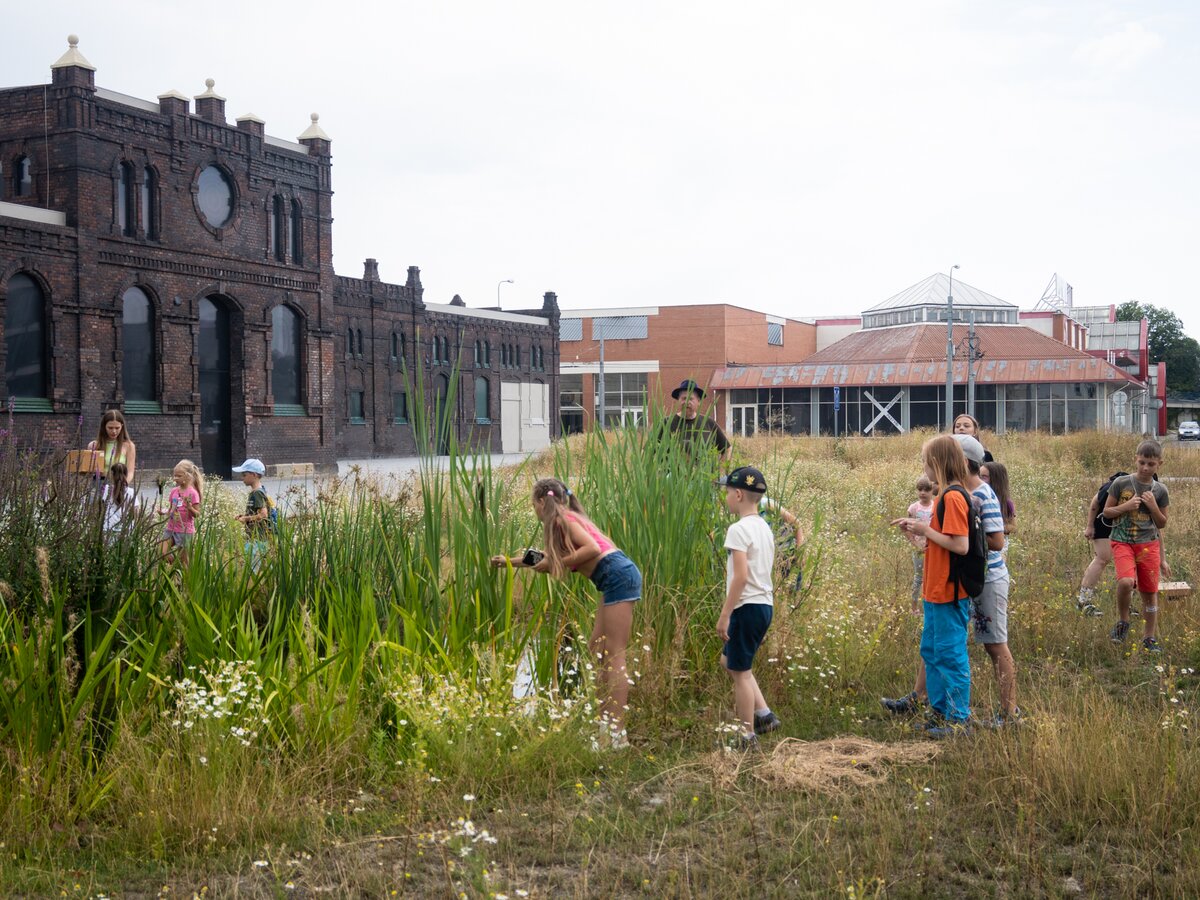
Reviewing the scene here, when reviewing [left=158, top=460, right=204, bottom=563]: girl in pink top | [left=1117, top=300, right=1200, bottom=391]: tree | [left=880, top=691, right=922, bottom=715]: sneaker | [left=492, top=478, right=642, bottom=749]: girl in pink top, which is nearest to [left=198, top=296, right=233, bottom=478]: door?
[left=158, top=460, right=204, bottom=563]: girl in pink top

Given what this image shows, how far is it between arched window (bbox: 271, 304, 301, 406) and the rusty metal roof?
3298cm

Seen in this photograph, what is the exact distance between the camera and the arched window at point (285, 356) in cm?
3600

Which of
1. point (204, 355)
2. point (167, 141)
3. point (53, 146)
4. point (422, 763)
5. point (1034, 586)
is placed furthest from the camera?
point (204, 355)

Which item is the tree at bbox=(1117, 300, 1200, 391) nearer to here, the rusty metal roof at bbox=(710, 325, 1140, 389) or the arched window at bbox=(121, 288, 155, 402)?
the rusty metal roof at bbox=(710, 325, 1140, 389)

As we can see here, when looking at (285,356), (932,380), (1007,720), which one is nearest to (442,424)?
(1007,720)

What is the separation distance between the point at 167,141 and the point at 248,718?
98.5 ft

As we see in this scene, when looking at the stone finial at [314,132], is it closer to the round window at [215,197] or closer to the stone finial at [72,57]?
the round window at [215,197]

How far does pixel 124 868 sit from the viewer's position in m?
4.20

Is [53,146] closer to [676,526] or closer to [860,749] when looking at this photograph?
[676,526]

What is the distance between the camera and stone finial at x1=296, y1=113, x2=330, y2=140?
36562mm

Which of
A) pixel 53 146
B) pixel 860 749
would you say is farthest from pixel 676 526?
pixel 53 146

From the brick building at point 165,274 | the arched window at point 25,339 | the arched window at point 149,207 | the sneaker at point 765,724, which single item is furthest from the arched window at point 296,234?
the sneaker at point 765,724

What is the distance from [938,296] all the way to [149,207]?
5369 cm

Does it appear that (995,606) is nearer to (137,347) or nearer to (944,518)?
(944,518)
